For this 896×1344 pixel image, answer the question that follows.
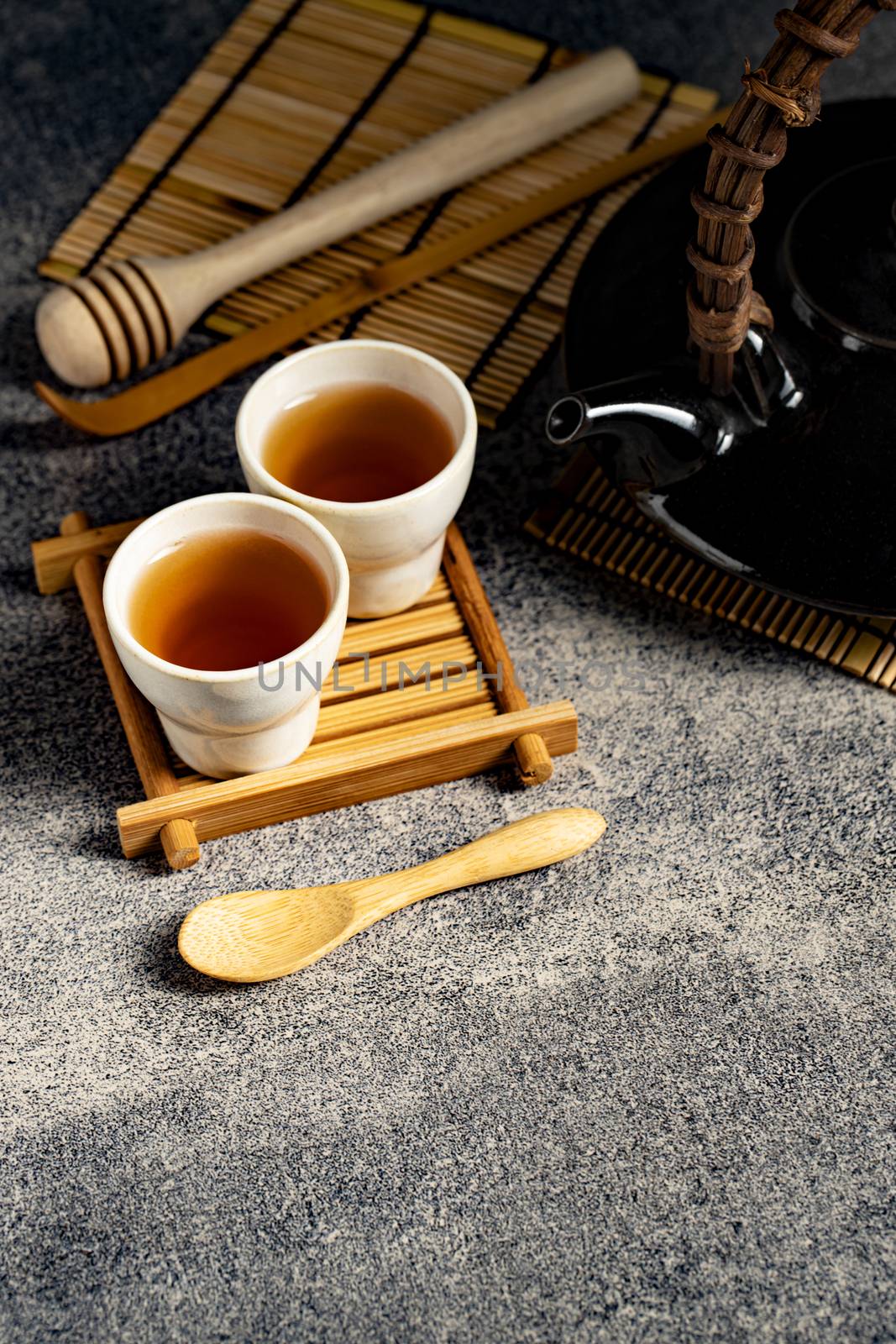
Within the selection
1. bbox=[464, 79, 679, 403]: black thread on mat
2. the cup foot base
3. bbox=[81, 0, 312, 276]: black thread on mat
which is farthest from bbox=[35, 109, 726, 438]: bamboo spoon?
the cup foot base

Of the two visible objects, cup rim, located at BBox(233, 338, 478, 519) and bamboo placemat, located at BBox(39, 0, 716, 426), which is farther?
bamboo placemat, located at BBox(39, 0, 716, 426)

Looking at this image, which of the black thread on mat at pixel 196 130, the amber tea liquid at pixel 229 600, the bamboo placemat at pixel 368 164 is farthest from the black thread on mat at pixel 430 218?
the amber tea liquid at pixel 229 600

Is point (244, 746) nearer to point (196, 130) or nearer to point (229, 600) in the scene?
point (229, 600)

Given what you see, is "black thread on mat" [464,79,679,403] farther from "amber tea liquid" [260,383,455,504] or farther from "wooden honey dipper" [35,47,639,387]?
"amber tea liquid" [260,383,455,504]

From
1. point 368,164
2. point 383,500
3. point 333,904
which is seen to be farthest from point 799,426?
point 368,164

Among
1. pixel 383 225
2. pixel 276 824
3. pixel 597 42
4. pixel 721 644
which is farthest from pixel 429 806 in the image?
pixel 597 42

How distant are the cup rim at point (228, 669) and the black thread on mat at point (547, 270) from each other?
241mm

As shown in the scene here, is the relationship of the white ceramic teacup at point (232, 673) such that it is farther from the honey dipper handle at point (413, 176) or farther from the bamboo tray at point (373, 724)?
the honey dipper handle at point (413, 176)

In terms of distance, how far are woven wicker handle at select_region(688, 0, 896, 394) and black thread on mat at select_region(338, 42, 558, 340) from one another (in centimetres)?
29

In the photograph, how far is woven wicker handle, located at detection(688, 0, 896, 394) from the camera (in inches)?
18.2

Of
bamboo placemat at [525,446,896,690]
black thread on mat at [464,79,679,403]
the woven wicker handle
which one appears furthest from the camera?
black thread on mat at [464,79,679,403]

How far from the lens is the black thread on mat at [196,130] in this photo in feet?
2.75

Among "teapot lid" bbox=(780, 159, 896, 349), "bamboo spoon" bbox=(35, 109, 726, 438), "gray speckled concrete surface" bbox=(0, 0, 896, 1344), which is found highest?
"teapot lid" bbox=(780, 159, 896, 349)

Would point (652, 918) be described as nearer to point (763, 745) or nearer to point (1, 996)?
point (763, 745)
